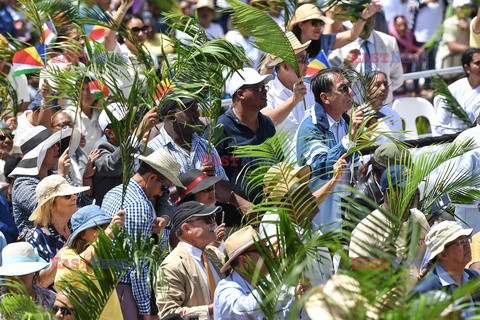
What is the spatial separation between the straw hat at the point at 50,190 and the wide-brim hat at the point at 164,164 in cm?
57

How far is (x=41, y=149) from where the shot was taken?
10.8 m

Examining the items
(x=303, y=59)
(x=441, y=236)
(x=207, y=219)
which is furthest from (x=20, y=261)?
(x=303, y=59)

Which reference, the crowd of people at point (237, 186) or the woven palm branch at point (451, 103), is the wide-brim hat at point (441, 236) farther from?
the woven palm branch at point (451, 103)

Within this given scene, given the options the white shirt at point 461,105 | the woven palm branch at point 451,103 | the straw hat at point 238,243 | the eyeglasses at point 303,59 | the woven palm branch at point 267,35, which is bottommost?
the white shirt at point 461,105

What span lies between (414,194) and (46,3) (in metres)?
4.51

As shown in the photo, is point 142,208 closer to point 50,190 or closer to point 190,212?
point 190,212

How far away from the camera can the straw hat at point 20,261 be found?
29.3ft

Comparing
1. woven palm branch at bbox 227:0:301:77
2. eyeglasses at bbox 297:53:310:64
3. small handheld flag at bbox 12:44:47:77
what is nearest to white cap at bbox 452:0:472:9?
eyeglasses at bbox 297:53:310:64

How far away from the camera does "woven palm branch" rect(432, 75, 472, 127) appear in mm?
12859

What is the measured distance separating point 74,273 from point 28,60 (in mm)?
4212

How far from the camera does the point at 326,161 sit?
32.8 ft

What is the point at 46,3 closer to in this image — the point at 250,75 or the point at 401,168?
the point at 250,75

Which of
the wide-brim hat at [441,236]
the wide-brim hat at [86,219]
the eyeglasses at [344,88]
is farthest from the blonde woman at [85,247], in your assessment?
the eyeglasses at [344,88]

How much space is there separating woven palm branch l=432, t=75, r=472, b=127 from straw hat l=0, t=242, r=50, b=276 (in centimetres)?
522
